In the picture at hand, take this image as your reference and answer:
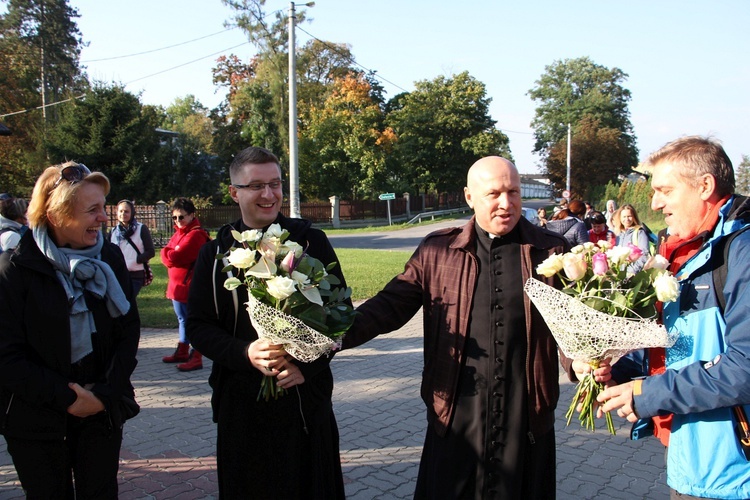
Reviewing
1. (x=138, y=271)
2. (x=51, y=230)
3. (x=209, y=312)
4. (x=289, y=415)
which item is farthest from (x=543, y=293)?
(x=138, y=271)

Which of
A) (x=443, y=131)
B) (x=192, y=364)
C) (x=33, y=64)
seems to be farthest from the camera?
(x=443, y=131)

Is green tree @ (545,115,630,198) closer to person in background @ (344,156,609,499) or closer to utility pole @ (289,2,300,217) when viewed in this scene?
utility pole @ (289,2,300,217)

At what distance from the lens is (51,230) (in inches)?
110

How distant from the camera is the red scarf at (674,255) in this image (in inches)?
85.0

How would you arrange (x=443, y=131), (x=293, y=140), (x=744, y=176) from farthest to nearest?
(x=443, y=131) → (x=744, y=176) → (x=293, y=140)

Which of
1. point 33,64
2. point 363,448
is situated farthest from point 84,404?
point 33,64

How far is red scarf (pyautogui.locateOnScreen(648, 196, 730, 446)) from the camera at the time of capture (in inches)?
85.0

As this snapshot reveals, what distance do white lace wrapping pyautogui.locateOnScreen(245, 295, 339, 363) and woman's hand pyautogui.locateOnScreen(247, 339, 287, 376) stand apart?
0.18 ft

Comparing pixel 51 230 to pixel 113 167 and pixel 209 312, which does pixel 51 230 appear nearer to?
pixel 209 312

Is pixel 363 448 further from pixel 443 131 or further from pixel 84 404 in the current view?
pixel 443 131

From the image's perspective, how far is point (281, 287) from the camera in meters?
2.21

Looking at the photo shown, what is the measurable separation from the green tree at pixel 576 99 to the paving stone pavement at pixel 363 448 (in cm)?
6109

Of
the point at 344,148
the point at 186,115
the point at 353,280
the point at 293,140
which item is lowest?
the point at 353,280

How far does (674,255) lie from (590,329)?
592 millimetres
